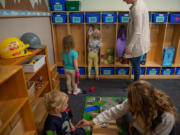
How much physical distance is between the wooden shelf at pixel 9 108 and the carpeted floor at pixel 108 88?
120cm

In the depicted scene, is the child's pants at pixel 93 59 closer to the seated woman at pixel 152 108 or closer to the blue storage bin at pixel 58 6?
the blue storage bin at pixel 58 6

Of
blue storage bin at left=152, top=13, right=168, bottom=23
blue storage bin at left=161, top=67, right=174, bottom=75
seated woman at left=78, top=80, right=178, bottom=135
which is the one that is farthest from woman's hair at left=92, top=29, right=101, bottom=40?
seated woman at left=78, top=80, right=178, bottom=135

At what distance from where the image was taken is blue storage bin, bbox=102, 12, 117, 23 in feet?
10.6

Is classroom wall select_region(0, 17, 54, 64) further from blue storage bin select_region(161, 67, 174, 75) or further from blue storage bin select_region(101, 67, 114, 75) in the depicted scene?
blue storage bin select_region(161, 67, 174, 75)

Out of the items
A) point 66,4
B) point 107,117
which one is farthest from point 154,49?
point 107,117

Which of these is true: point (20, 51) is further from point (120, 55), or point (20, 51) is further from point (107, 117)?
point (120, 55)

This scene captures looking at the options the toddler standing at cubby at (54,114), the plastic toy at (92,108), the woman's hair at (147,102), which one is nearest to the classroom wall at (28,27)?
the toddler standing at cubby at (54,114)

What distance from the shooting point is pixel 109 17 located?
3248mm

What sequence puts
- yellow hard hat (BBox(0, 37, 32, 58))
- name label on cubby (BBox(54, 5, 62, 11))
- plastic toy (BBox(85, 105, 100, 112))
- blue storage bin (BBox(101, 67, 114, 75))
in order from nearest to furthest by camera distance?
yellow hard hat (BBox(0, 37, 32, 58)) < plastic toy (BBox(85, 105, 100, 112)) < name label on cubby (BBox(54, 5, 62, 11)) < blue storage bin (BBox(101, 67, 114, 75))

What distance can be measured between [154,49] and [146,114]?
9.65 feet

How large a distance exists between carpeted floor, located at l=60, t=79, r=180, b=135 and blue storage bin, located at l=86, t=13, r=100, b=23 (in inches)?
56.7

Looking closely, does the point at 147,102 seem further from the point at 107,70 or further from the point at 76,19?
the point at 76,19

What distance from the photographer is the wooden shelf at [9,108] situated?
1121 mm

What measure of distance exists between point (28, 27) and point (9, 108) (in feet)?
5.05
